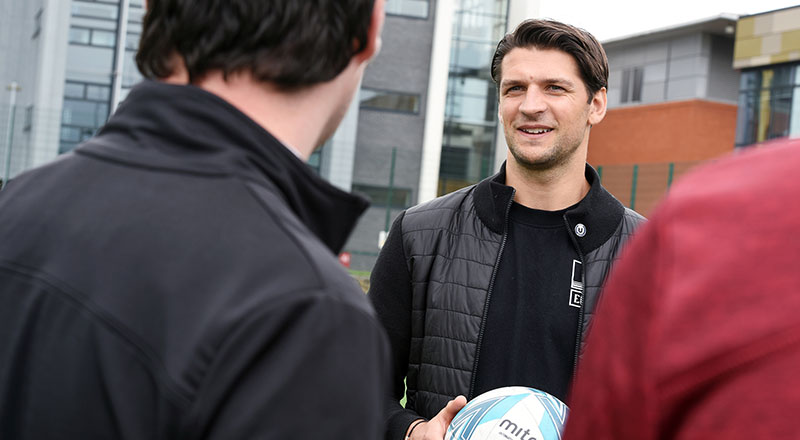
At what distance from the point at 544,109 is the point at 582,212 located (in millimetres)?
389

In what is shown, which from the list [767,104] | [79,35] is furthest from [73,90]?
[767,104]

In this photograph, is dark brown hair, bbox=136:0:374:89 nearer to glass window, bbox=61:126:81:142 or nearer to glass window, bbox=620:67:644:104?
glass window, bbox=61:126:81:142

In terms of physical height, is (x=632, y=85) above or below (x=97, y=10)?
above

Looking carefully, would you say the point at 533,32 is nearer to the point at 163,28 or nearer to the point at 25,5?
the point at 163,28

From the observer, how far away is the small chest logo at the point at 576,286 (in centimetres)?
281

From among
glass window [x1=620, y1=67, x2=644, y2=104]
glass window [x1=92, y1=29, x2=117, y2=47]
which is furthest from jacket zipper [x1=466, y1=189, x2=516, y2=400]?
glass window [x1=620, y1=67, x2=644, y2=104]

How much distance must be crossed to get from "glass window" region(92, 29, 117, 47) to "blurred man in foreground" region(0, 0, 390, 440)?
19803 mm

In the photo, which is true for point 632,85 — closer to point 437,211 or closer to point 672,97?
point 672,97

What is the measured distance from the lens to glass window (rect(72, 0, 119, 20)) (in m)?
19.9

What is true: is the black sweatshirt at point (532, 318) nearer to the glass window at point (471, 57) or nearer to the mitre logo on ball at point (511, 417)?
the mitre logo on ball at point (511, 417)

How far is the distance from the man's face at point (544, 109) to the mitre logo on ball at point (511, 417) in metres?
0.90

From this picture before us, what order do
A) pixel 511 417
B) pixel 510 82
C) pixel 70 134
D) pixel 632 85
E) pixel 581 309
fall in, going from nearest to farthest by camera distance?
pixel 511 417 → pixel 581 309 → pixel 510 82 → pixel 70 134 → pixel 632 85

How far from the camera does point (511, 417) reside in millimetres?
2342

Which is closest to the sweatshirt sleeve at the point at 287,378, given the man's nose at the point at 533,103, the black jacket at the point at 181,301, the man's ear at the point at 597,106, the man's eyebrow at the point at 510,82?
the black jacket at the point at 181,301
